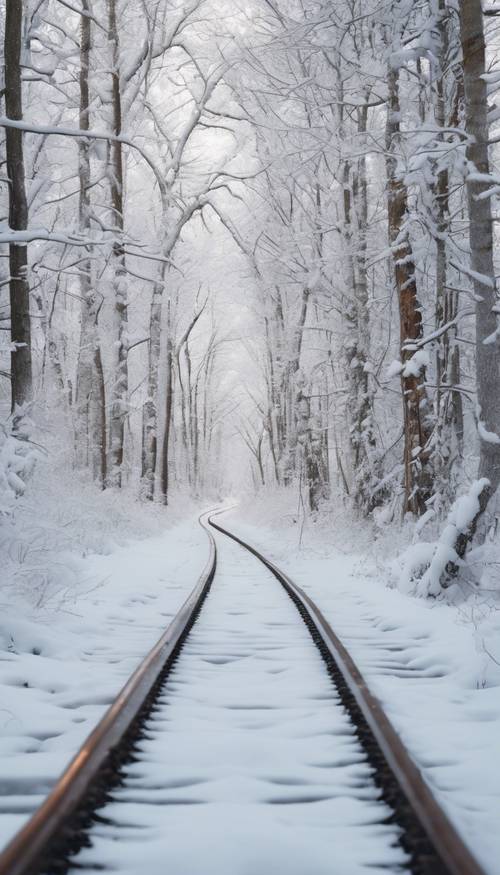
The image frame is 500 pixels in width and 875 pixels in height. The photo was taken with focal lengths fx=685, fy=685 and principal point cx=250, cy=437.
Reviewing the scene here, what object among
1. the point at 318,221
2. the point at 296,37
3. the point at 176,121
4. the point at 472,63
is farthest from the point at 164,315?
the point at 472,63

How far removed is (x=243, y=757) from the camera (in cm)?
336

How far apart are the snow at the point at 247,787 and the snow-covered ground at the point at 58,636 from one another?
0.44 metres

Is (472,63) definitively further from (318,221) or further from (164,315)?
(164,315)

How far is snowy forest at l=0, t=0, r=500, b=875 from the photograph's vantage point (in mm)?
7242

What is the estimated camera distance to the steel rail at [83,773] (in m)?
2.08

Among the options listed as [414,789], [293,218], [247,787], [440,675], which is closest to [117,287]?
[293,218]

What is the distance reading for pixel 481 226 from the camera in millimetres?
7551

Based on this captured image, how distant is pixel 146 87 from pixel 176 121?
2.60 m

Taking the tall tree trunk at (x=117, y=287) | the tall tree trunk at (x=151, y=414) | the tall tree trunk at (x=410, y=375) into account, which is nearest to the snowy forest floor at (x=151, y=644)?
the tall tree trunk at (x=410, y=375)

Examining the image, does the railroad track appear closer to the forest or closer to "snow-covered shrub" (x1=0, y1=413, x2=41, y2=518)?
"snow-covered shrub" (x1=0, y1=413, x2=41, y2=518)

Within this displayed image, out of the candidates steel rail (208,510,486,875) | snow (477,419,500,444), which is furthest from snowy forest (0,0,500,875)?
steel rail (208,510,486,875)

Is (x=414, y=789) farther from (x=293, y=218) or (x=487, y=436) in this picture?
(x=293, y=218)

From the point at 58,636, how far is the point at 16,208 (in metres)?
6.67

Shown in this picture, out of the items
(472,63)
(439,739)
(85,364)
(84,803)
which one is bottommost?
(439,739)
